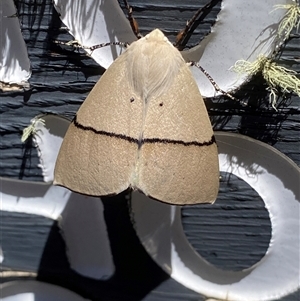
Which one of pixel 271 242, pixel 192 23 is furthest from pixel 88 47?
pixel 271 242

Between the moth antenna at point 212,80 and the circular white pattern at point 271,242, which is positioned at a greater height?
the moth antenna at point 212,80

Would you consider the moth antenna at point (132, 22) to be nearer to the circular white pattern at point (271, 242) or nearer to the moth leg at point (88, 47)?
the moth leg at point (88, 47)

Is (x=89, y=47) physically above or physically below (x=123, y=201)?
above

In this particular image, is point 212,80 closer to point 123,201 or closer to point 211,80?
point 211,80

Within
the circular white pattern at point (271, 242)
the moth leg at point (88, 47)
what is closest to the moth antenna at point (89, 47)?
the moth leg at point (88, 47)

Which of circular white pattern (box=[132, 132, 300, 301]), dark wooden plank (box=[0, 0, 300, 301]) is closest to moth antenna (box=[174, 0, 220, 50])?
dark wooden plank (box=[0, 0, 300, 301])

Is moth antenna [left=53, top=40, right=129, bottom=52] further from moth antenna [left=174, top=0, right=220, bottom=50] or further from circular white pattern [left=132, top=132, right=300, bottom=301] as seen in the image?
circular white pattern [left=132, top=132, right=300, bottom=301]

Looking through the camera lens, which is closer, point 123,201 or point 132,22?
point 132,22

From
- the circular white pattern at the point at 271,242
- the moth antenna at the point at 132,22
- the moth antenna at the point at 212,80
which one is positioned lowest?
the circular white pattern at the point at 271,242

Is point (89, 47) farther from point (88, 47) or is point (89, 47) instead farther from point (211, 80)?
point (211, 80)
